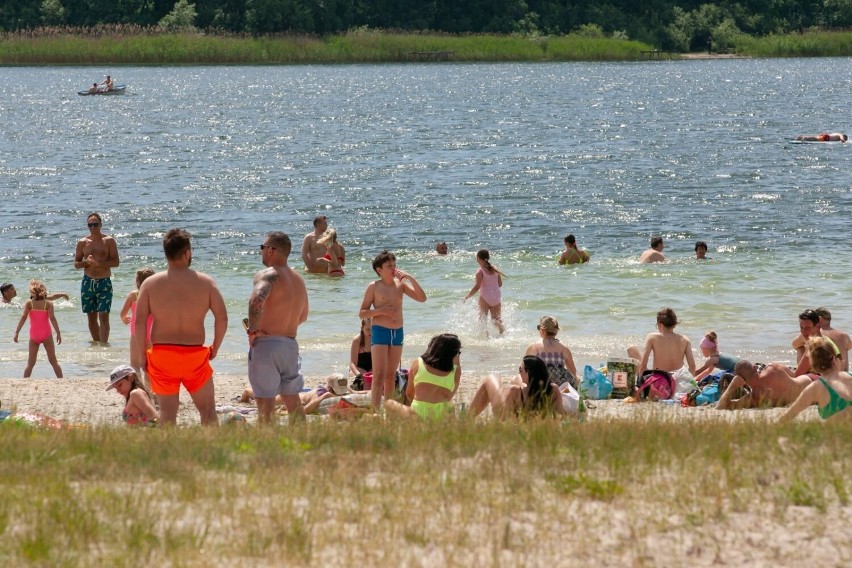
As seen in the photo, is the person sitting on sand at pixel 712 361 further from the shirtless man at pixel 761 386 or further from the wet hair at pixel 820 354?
the wet hair at pixel 820 354

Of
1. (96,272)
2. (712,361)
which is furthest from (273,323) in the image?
(96,272)

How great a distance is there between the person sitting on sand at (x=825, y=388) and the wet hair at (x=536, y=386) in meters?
1.77

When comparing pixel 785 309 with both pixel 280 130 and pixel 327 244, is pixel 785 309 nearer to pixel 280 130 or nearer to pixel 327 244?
pixel 327 244

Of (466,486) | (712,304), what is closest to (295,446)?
(466,486)

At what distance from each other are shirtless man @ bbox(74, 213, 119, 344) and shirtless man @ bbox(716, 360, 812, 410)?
305 inches

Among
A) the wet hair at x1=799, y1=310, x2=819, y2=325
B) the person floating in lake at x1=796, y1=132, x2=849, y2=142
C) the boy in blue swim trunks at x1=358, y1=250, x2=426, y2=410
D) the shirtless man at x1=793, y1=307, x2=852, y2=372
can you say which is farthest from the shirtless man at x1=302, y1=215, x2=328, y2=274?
the person floating in lake at x1=796, y1=132, x2=849, y2=142

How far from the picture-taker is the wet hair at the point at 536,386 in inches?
380

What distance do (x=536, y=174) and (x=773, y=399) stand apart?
2486 centimetres

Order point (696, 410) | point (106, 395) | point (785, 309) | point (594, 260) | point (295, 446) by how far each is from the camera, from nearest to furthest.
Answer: point (295, 446), point (696, 410), point (106, 395), point (785, 309), point (594, 260)

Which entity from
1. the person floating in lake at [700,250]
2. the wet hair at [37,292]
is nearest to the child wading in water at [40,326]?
the wet hair at [37,292]

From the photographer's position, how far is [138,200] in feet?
102

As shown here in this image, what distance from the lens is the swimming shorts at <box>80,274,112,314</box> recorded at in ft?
52.3

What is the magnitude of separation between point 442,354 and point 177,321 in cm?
219

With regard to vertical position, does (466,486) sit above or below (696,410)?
above
